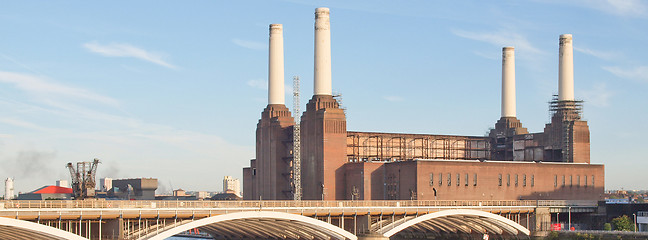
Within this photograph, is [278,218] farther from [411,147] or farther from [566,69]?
[566,69]

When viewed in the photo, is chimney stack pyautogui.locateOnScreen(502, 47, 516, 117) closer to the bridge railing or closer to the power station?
the power station

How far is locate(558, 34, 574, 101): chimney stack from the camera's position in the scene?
176m

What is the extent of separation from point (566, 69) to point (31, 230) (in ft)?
393

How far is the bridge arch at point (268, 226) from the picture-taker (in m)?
97.2

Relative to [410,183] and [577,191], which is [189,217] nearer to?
[410,183]

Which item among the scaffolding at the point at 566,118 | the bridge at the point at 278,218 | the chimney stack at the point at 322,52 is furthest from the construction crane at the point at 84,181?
the scaffolding at the point at 566,118

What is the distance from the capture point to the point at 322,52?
160 m

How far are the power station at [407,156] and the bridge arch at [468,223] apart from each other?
39.6 ft

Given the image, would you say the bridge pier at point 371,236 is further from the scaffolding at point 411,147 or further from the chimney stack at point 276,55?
the chimney stack at point 276,55

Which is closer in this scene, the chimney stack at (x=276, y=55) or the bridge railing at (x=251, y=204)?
the bridge railing at (x=251, y=204)

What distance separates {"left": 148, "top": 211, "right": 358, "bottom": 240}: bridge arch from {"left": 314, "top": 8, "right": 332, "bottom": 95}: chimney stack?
4287 cm

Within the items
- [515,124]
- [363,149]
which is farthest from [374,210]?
[515,124]

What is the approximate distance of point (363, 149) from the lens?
170375 millimetres

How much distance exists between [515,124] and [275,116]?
50.8 meters
